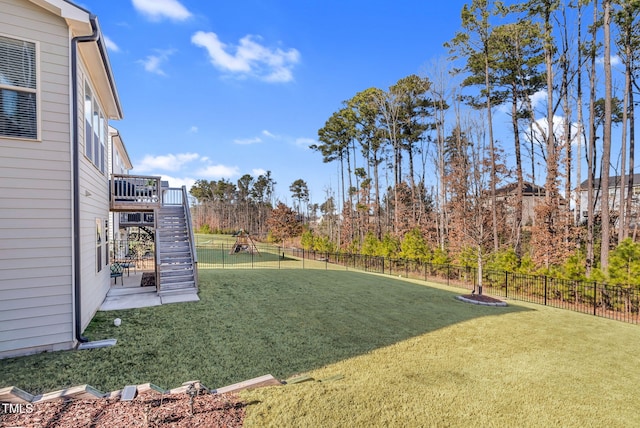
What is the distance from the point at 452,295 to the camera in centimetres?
1023

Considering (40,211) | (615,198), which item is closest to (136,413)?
(40,211)

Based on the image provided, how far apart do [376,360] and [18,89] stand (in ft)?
22.0

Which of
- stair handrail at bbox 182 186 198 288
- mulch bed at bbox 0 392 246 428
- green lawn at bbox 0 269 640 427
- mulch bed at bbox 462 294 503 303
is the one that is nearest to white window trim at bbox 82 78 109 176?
stair handrail at bbox 182 186 198 288

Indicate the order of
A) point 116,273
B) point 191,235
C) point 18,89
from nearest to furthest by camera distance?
point 18,89 < point 191,235 < point 116,273

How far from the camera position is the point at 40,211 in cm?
465

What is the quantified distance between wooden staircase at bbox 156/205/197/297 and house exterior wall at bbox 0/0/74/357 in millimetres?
3657

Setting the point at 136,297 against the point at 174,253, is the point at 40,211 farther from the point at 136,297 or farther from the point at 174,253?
the point at 174,253

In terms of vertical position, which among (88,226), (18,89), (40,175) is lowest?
(88,226)

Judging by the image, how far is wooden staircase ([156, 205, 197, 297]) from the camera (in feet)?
28.4

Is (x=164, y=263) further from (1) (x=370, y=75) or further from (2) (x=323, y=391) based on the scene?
(1) (x=370, y=75)

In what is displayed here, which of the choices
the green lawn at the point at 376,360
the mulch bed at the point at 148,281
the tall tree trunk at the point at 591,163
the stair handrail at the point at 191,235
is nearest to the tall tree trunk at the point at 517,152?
the tall tree trunk at the point at 591,163

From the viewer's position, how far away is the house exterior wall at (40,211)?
14.6 ft

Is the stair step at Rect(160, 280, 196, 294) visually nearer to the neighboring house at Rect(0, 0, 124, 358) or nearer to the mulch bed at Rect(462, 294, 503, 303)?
the neighboring house at Rect(0, 0, 124, 358)

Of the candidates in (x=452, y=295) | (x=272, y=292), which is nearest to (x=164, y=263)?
(x=272, y=292)
